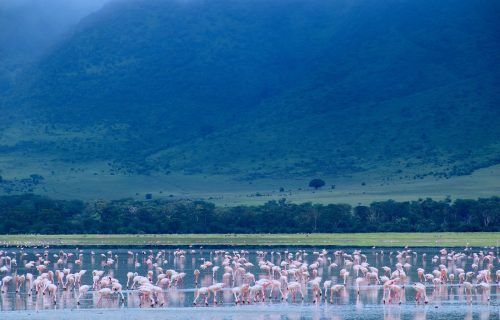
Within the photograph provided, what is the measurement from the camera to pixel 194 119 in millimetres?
150625

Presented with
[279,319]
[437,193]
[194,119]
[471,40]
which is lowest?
[279,319]

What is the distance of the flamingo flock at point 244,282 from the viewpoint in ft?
122

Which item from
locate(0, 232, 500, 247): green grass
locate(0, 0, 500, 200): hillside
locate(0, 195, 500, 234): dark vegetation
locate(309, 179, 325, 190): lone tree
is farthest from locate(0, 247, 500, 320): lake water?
locate(0, 0, 500, 200): hillside

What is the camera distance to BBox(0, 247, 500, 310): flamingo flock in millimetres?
37125

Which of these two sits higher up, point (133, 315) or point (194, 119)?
point (194, 119)

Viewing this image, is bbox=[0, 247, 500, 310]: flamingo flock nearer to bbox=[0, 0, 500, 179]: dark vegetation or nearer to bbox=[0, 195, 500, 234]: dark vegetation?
bbox=[0, 195, 500, 234]: dark vegetation

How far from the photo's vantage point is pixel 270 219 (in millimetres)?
86125

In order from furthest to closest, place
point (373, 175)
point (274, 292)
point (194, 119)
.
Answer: point (194, 119) < point (373, 175) < point (274, 292)

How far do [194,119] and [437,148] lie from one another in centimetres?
3577

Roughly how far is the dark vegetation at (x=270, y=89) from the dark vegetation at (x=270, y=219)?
30798 mm

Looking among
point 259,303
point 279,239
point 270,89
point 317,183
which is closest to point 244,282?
point 259,303

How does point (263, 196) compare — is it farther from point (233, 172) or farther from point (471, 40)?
point (471, 40)

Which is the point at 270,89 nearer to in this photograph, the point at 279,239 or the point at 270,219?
the point at 270,219

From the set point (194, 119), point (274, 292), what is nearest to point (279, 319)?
point (274, 292)
